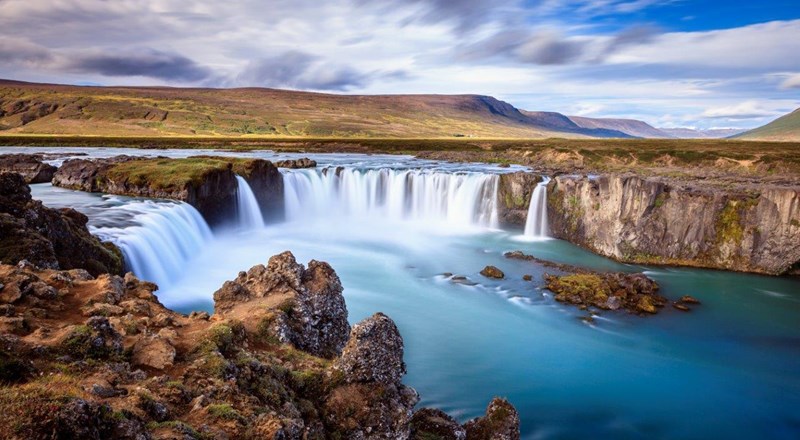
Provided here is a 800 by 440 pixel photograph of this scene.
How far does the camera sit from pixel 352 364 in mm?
9047

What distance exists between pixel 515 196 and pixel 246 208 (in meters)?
23.4

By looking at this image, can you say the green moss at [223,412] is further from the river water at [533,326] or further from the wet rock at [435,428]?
the river water at [533,326]

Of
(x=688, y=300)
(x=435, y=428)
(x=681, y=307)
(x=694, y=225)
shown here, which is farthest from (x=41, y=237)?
(x=694, y=225)

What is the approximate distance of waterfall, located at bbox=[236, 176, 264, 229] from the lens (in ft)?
135

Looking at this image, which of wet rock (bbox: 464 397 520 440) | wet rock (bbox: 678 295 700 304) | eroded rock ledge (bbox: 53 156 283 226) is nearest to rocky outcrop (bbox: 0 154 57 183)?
eroded rock ledge (bbox: 53 156 283 226)

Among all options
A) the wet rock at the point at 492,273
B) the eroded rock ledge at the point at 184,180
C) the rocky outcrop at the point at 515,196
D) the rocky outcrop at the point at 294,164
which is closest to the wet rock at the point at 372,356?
the wet rock at the point at 492,273

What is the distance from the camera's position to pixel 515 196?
43.6 metres

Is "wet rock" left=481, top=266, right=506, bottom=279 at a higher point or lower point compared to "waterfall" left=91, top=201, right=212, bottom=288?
lower

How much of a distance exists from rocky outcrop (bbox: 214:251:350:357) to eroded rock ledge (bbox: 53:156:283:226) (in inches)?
991

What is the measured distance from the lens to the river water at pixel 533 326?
1745cm

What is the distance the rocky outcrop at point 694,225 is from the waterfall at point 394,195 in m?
11.7

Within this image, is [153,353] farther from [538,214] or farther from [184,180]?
[538,214]

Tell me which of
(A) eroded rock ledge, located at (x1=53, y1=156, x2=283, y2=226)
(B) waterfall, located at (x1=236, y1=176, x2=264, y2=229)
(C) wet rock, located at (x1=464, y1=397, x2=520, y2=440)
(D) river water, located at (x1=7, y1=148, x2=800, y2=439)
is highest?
(A) eroded rock ledge, located at (x1=53, y1=156, x2=283, y2=226)

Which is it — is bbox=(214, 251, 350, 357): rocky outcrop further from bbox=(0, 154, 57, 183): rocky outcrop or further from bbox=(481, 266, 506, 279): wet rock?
bbox=(0, 154, 57, 183): rocky outcrop
